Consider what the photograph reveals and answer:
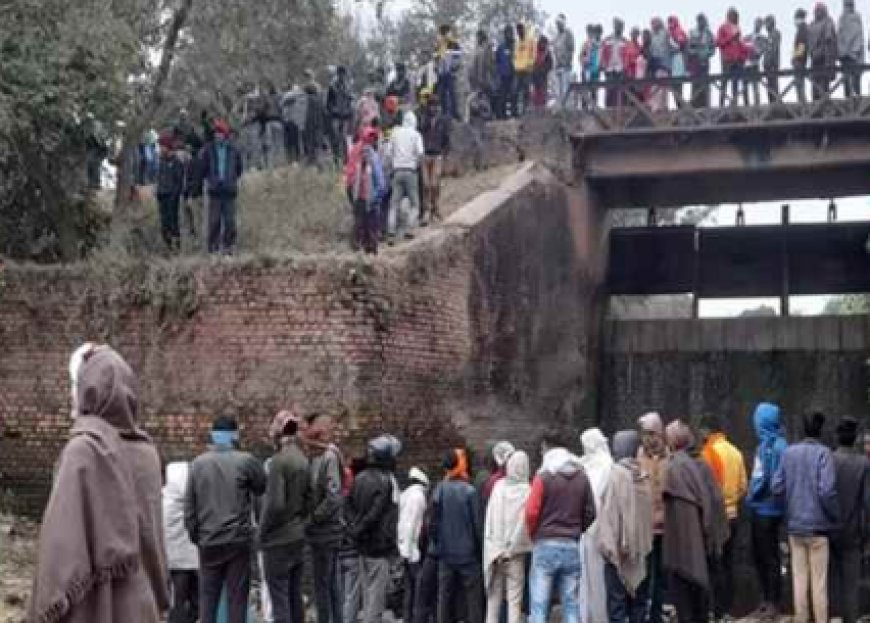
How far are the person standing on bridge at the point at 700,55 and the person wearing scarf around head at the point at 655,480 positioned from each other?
11.5m

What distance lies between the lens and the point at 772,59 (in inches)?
821

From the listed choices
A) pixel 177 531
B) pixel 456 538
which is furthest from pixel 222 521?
pixel 456 538

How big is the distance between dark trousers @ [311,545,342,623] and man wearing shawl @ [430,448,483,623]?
0.97 m

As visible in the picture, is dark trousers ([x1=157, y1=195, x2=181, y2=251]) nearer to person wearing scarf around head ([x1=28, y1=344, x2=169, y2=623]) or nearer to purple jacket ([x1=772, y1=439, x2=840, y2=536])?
purple jacket ([x1=772, y1=439, x2=840, y2=536])

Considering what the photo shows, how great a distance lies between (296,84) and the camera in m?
21.4

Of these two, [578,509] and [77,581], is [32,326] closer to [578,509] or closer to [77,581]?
[578,509]

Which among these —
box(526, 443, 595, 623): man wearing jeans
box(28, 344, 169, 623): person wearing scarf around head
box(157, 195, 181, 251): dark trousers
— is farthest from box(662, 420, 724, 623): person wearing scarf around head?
box(157, 195, 181, 251): dark trousers

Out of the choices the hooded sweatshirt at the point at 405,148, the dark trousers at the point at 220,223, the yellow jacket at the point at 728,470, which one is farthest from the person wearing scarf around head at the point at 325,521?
the hooded sweatshirt at the point at 405,148

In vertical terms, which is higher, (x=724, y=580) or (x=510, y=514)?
(x=510, y=514)

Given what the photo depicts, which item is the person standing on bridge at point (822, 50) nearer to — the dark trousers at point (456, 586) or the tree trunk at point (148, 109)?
the tree trunk at point (148, 109)

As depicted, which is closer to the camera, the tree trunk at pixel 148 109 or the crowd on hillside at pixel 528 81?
the tree trunk at pixel 148 109

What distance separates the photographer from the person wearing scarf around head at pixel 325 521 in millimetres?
9555

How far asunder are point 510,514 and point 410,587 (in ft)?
4.78

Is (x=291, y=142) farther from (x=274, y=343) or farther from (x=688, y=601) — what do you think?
(x=688, y=601)
